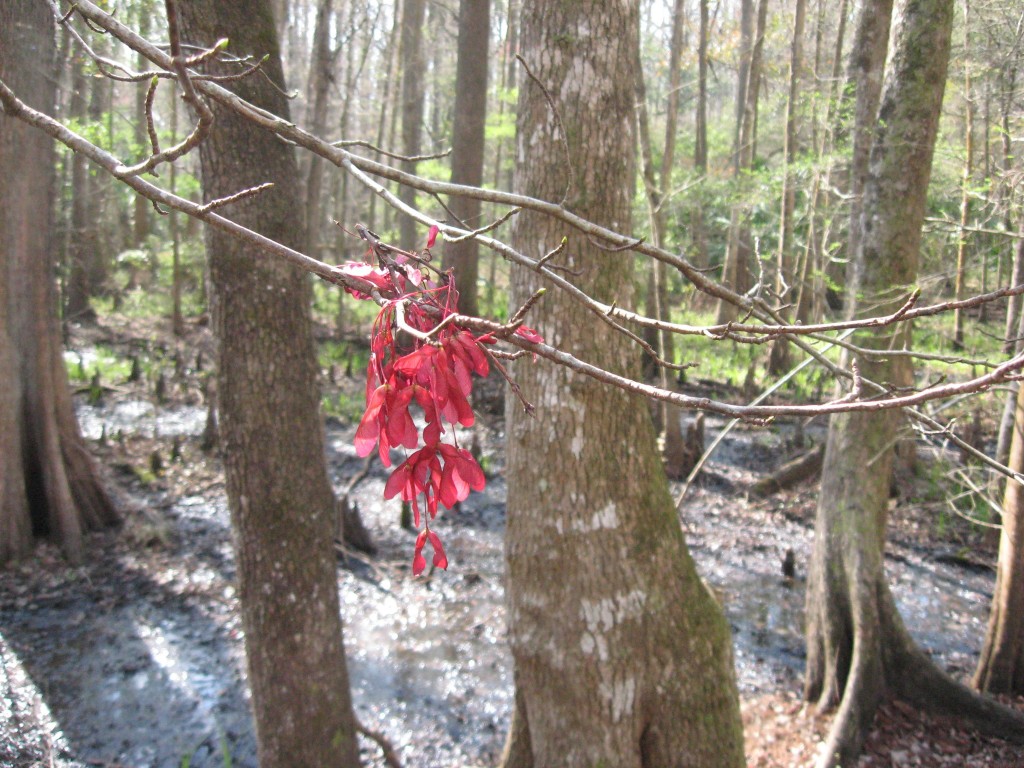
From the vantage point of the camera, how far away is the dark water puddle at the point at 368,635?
18.2 feet

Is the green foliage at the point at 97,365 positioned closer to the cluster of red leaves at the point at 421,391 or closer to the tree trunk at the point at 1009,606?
the tree trunk at the point at 1009,606

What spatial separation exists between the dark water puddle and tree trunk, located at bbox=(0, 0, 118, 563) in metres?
0.54

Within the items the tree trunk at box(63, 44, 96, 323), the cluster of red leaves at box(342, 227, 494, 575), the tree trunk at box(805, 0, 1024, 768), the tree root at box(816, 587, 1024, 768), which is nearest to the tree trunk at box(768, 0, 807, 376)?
the tree trunk at box(805, 0, 1024, 768)

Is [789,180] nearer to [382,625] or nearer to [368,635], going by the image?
[382,625]

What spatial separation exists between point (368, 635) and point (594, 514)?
13.0ft

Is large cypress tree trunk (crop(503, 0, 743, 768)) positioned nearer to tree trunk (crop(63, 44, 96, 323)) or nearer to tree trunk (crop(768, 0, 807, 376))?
tree trunk (crop(768, 0, 807, 376))

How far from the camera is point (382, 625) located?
715 cm

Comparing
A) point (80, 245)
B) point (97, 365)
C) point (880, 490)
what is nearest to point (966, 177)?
point (880, 490)

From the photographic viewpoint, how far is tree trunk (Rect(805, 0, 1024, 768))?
5.52m

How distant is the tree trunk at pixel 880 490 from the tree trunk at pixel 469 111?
891 centimetres

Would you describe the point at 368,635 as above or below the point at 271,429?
below

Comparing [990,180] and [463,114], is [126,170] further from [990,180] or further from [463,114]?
[463,114]

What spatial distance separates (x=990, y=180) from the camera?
6.27 metres

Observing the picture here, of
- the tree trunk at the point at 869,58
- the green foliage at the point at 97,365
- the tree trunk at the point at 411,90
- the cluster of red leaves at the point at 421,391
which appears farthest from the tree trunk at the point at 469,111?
the cluster of red leaves at the point at 421,391
